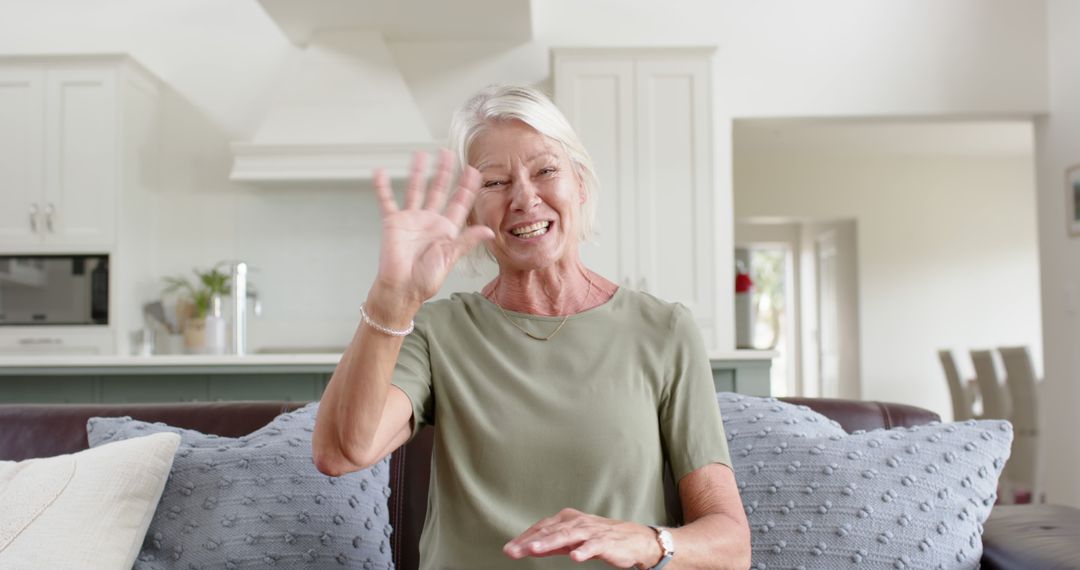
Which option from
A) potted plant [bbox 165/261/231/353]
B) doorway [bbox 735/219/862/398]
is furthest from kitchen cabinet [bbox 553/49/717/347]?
doorway [bbox 735/219/862/398]

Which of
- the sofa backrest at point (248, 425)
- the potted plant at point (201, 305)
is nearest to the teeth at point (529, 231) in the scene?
the sofa backrest at point (248, 425)

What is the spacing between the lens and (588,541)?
1070mm

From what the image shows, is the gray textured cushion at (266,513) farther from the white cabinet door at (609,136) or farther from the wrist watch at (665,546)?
the white cabinet door at (609,136)

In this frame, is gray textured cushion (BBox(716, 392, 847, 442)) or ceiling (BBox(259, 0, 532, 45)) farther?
ceiling (BBox(259, 0, 532, 45))

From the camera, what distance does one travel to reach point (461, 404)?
1358 mm

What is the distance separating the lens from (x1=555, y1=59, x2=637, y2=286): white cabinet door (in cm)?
498

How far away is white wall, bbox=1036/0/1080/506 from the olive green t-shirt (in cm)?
448

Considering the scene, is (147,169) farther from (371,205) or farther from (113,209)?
(371,205)

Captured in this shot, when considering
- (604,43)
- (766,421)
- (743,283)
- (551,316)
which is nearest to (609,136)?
(604,43)

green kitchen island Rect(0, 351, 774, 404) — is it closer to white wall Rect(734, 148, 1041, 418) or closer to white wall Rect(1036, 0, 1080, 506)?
white wall Rect(1036, 0, 1080, 506)

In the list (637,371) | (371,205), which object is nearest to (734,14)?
(371,205)

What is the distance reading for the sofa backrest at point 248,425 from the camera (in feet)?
5.86

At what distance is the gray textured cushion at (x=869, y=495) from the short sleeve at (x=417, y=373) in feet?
1.73

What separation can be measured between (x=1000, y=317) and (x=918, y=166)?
1.50 m
